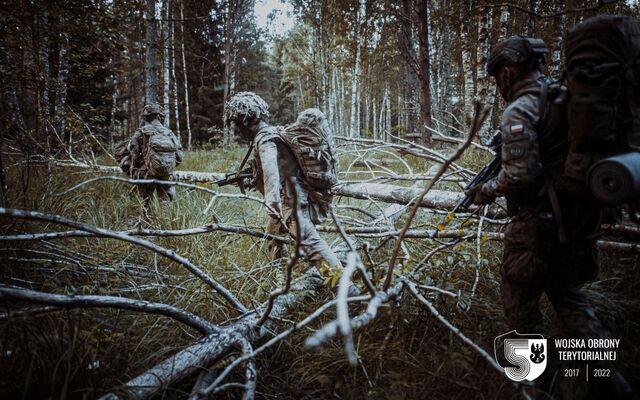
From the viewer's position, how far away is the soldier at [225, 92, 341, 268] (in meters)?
2.78

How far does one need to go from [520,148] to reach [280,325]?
211 cm

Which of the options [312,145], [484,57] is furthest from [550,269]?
[484,57]

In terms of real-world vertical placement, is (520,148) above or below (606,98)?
below

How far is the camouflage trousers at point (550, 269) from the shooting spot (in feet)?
5.82

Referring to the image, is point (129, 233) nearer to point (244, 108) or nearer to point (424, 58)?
point (244, 108)

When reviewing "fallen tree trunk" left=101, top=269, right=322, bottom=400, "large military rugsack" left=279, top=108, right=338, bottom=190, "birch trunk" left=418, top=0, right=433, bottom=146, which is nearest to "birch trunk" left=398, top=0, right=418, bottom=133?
"birch trunk" left=418, top=0, right=433, bottom=146

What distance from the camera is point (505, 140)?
1751mm

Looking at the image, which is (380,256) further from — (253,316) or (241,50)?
(241,50)

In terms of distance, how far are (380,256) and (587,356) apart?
6.69ft

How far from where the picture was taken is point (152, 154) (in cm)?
492

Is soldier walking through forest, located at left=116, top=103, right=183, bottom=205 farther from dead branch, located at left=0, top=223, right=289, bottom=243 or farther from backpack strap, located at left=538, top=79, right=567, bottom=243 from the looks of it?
backpack strap, located at left=538, top=79, right=567, bottom=243

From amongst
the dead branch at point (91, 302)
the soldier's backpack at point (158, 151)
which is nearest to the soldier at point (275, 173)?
the dead branch at point (91, 302)

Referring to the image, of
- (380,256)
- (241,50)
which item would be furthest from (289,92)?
(380,256)

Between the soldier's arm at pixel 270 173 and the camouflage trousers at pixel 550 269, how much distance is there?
1833mm
